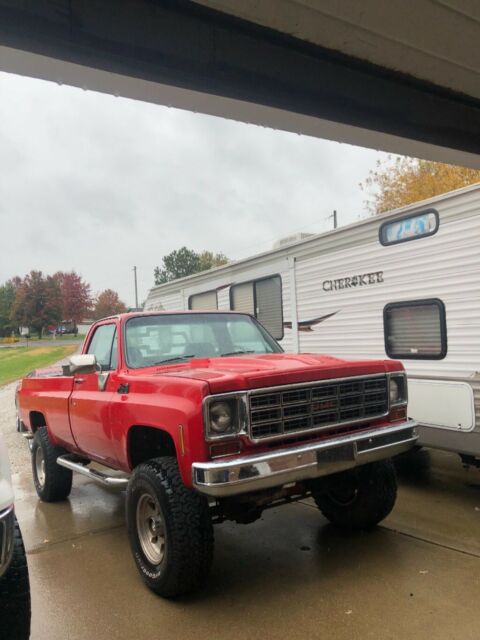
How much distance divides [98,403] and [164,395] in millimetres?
1136

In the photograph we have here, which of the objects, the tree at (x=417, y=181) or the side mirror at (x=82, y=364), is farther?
the tree at (x=417, y=181)

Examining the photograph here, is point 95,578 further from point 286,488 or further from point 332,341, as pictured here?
point 332,341

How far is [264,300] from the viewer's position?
810cm

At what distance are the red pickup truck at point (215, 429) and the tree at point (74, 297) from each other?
58287 millimetres

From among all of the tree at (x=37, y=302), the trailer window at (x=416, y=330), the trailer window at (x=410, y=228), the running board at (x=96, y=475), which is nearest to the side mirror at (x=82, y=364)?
the running board at (x=96, y=475)

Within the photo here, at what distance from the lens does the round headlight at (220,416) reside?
10.2ft

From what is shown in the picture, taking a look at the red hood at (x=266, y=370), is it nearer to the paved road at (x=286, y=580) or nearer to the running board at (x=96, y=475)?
the running board at (x=96, y=475)

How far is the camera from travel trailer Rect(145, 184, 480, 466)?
199 inches

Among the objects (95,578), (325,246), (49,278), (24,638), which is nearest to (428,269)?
(325,246)

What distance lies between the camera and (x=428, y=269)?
5590mm

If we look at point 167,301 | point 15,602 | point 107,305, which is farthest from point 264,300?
point 107,305

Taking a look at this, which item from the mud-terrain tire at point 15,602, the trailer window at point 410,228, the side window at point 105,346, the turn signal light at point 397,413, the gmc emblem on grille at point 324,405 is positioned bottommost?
the mud-terrain tire at point 15,602

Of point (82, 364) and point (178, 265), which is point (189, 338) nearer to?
point (82, 364)

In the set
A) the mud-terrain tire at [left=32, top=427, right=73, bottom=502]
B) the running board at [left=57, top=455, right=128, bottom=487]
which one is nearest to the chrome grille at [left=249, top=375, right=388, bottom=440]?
the running board at [left=57, top=455, right=128, bottom=487]
